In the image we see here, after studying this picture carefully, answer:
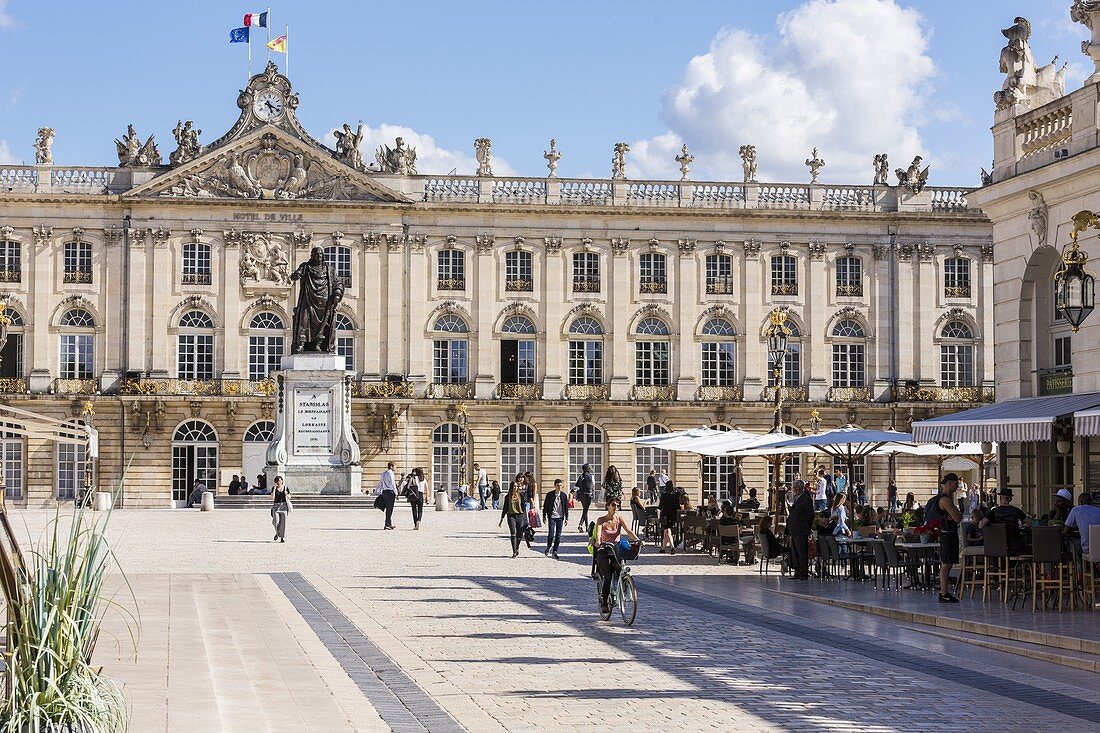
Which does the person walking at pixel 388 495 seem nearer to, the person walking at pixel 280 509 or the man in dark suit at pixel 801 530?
the person walking at pixel 280 509

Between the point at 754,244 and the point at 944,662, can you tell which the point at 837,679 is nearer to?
the point at 944,662

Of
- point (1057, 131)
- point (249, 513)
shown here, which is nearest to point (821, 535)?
point (1057, 131)

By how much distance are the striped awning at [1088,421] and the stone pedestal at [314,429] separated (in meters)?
29.3

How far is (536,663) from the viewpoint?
1343cm

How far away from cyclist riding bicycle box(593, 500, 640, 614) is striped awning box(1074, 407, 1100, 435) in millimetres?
5394

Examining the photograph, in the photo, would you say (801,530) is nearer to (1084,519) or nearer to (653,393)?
(1084,519)

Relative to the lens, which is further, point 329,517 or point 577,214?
point 577,214

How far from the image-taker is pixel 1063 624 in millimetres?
16031

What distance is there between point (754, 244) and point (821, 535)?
39.6 meters

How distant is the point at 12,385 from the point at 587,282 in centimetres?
2221

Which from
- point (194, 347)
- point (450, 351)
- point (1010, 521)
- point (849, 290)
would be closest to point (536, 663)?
point (1010, 521)

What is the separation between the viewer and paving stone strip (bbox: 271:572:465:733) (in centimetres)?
1056

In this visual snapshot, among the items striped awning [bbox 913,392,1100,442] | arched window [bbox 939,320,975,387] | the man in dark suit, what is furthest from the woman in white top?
arched window [bbox 939,320,975,387]

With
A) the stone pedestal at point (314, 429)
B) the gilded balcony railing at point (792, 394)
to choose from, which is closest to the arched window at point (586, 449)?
the gilded balcony railing at point (792, 394)
